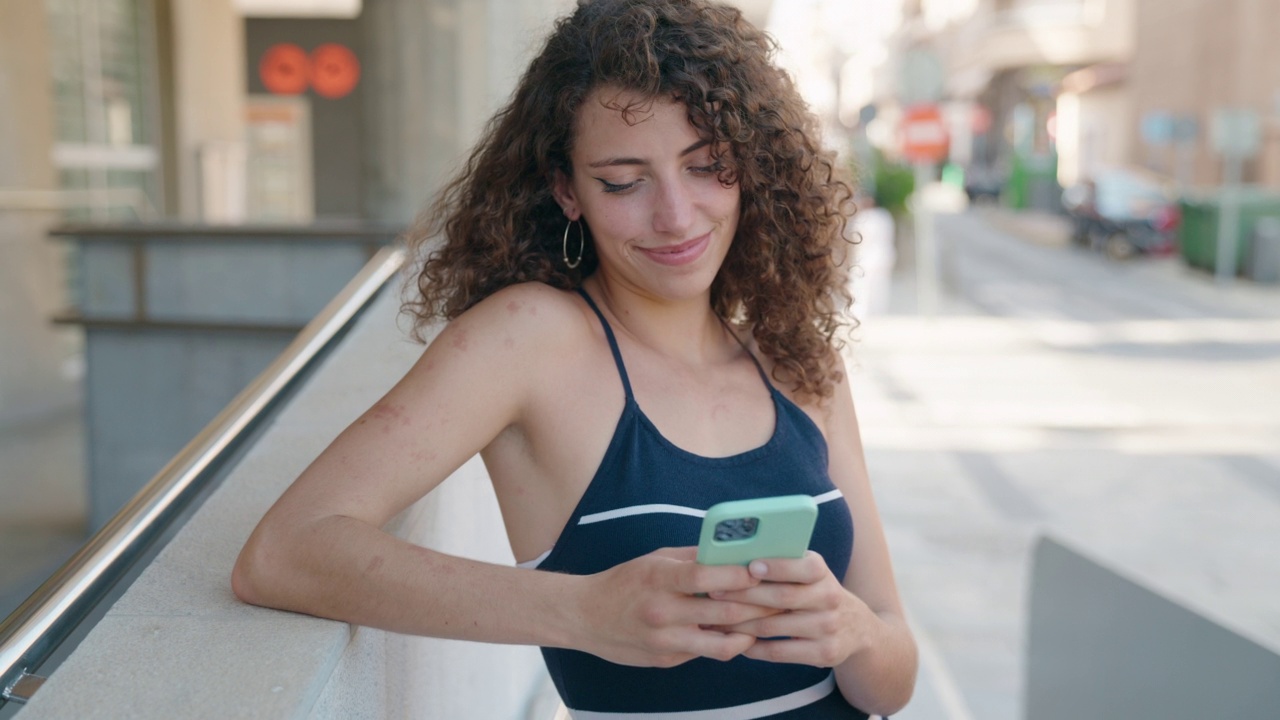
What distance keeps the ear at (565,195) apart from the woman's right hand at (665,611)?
748 millimetres

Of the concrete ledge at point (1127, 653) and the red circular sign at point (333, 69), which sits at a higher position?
the red circular sign at point (333, 69)

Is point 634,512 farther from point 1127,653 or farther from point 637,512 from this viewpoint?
point 1127,653

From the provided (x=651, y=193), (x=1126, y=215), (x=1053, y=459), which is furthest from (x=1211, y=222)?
(x=651, y=193)

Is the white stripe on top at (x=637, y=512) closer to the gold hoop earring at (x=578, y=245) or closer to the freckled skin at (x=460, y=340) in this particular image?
the freckled skin at (x=460, y=340)

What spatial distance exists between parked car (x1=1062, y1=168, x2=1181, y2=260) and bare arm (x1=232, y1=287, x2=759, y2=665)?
22133 mm

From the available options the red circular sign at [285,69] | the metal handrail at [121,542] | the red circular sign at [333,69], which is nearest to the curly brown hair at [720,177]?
the metal handrail at [121,542]

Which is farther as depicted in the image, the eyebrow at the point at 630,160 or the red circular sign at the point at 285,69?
the red circular sign at the point at 285,69

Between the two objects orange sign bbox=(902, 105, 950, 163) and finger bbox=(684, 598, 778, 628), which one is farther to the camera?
orange sign bbox=(902, 105, 950, 163)

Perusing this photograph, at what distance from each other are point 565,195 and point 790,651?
89 centimetres

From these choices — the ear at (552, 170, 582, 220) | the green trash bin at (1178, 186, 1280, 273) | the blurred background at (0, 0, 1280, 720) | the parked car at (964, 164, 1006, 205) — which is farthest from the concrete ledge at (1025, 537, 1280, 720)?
the parked car at (964, 164, 1006, 205)

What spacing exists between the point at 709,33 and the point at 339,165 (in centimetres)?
2096

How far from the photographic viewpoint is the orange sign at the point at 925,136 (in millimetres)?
15711

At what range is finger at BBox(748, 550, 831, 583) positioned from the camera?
56.1 inches

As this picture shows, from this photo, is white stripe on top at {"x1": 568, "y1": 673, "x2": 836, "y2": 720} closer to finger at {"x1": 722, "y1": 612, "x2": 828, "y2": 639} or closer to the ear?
finger at {"x1": 722, "y1": 612, "x2": 828, "y2": 639}
